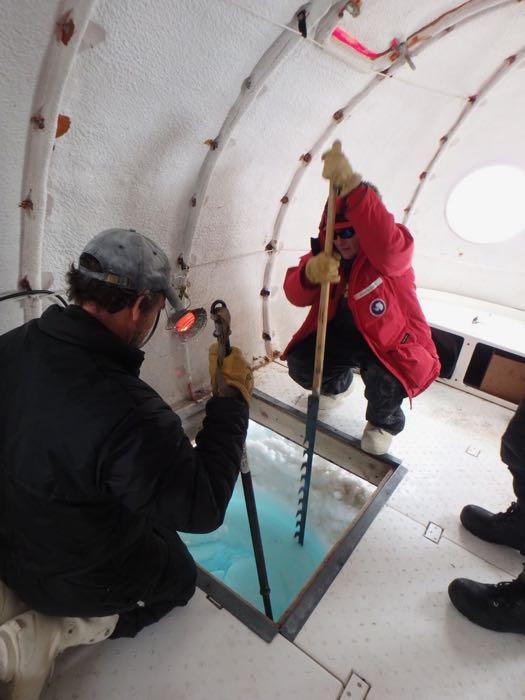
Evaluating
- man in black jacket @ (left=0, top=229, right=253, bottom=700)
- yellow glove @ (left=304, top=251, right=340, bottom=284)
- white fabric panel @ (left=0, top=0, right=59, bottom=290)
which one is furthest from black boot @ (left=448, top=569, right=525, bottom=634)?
white fabric panel @ (left=0, top=0, right=59, bottom=290)

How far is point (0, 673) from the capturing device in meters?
1.02

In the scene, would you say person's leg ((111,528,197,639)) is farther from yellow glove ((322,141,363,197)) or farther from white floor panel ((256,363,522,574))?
yellow glove ((322,141,363,197))

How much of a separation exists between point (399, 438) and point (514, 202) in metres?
2.34

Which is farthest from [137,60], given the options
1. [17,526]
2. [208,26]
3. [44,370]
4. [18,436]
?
[17,526]

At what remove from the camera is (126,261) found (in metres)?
1.10

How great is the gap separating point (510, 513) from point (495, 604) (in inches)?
19.4

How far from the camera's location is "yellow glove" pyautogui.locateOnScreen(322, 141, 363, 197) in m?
1.63

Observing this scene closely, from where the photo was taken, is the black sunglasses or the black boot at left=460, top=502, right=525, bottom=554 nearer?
the black boot at left=460, top=502, right=525, bottom=554

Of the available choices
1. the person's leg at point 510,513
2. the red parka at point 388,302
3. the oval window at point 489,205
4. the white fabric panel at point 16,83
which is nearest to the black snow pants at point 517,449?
the person's leg at point 510,513

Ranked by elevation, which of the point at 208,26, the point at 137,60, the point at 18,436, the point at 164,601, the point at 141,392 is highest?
the point at 208,26

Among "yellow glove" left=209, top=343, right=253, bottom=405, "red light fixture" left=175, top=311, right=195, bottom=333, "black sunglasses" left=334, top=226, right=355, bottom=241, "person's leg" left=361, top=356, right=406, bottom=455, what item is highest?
"black sunglasses" left=334, top=226, right=355, bottom=241

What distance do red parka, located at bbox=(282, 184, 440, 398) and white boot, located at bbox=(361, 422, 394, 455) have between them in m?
0.33

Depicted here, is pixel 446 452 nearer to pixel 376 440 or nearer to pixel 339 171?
pixel 376 440

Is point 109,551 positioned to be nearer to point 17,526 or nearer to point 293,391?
point 17,526
